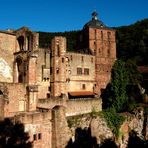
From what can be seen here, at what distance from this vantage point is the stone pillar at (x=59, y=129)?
2300cm

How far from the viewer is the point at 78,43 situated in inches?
2055

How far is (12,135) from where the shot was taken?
67.6ft

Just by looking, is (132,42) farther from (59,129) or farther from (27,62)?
(59,129)

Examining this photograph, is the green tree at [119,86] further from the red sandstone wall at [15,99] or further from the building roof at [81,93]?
the red sandstone wall at [15,99]

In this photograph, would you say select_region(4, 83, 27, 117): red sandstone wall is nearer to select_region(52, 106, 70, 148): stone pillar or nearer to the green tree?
select_region(52, 106, 70, 148): stone pillar

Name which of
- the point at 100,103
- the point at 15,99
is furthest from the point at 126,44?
the point at 15,99

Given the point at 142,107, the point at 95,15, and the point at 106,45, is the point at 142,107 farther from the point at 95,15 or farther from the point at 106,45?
the point at 95,15

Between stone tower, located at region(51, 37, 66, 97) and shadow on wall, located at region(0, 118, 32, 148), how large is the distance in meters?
17.5

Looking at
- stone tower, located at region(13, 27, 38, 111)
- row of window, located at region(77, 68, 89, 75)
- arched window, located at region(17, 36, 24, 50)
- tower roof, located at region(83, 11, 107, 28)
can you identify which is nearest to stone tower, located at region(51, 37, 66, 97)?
row of window, located at region(77, 68, 89, 75)

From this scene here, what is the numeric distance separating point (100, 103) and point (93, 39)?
1591 cm

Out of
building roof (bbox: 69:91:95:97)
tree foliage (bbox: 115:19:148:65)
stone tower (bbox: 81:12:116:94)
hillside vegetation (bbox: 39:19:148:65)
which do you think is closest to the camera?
building roof (bbox: 69:91:95:97)

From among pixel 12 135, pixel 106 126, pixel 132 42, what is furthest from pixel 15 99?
pixel 132 42

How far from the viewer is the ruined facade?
76.4 feet

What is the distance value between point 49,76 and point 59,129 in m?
16.9
